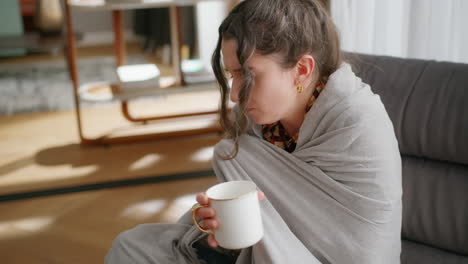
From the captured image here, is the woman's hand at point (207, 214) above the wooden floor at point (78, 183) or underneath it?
above

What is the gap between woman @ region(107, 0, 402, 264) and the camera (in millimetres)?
1035

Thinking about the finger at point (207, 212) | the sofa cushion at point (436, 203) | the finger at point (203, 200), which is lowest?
the sofa cushion at point (436, 203)

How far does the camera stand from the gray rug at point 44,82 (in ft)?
12.5

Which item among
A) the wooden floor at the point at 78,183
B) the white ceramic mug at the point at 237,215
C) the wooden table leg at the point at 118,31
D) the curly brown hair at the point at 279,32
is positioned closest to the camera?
the white ceramic mug at the point at 237,215

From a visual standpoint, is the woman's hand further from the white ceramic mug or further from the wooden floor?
the wooden floor

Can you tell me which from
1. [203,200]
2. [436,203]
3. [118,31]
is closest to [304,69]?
[203,200]

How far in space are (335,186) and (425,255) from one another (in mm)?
406

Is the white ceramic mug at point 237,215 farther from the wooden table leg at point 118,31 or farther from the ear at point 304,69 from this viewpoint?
the wooden table leg at point 118,31

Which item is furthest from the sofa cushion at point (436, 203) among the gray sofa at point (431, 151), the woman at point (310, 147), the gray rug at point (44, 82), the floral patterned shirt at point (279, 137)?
the gray rug at point (44, 82)

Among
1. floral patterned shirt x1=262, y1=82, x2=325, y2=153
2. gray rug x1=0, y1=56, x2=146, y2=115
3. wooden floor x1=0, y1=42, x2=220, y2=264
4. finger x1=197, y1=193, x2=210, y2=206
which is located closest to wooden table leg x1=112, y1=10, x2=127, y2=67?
wooden floor x1=0, y1=42, x2=220, y2=264

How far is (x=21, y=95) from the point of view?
409 cm

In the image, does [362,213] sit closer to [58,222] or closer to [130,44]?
[58,222]

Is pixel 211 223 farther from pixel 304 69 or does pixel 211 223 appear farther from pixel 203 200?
pixel 304 69

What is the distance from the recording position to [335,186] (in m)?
1.06
